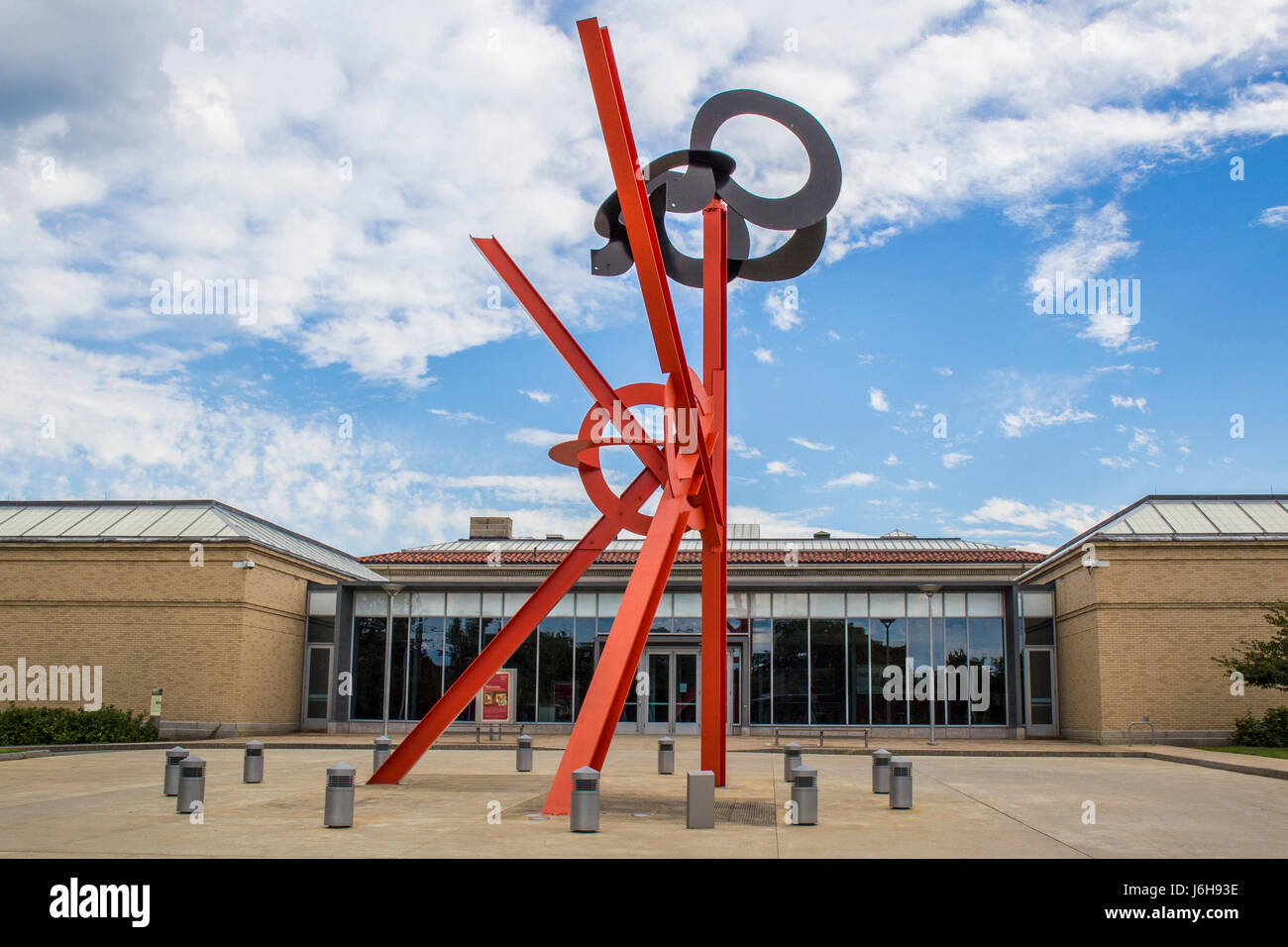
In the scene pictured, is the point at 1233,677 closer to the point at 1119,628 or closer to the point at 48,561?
the point at 1119,628

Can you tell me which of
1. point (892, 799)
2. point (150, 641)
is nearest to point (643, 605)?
point (892, 799)

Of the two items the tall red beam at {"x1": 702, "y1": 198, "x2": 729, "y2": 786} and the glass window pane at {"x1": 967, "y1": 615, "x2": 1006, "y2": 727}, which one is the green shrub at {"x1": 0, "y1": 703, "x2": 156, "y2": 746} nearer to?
the tall red beam at {"x1": 702, "y1": 198, "x2": 729, "y2": 786}

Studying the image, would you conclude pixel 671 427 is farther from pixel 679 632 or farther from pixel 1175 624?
pixel 679 632

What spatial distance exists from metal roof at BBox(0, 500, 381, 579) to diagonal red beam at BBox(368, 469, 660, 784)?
18.2 m

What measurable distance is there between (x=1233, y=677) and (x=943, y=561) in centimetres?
1458

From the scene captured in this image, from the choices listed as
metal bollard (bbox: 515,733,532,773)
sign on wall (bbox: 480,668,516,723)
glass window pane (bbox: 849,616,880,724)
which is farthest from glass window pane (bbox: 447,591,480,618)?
metal bollard (bbox: 515,733,532,773)

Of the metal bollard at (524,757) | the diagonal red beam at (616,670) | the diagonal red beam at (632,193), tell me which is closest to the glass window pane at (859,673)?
the metal bollard at (524,757)

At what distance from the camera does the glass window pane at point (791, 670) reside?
33594mm

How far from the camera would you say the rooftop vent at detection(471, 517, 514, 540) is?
49.8 m

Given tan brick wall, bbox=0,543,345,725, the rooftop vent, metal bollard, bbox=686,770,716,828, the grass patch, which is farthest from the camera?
the rooftop vent

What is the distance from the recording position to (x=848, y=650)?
111 feet

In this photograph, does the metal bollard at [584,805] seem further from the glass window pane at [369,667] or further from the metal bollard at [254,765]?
the glass window pane at [369,667]

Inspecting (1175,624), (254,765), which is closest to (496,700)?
(254,765)

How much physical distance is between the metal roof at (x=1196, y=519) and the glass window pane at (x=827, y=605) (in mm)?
6592
